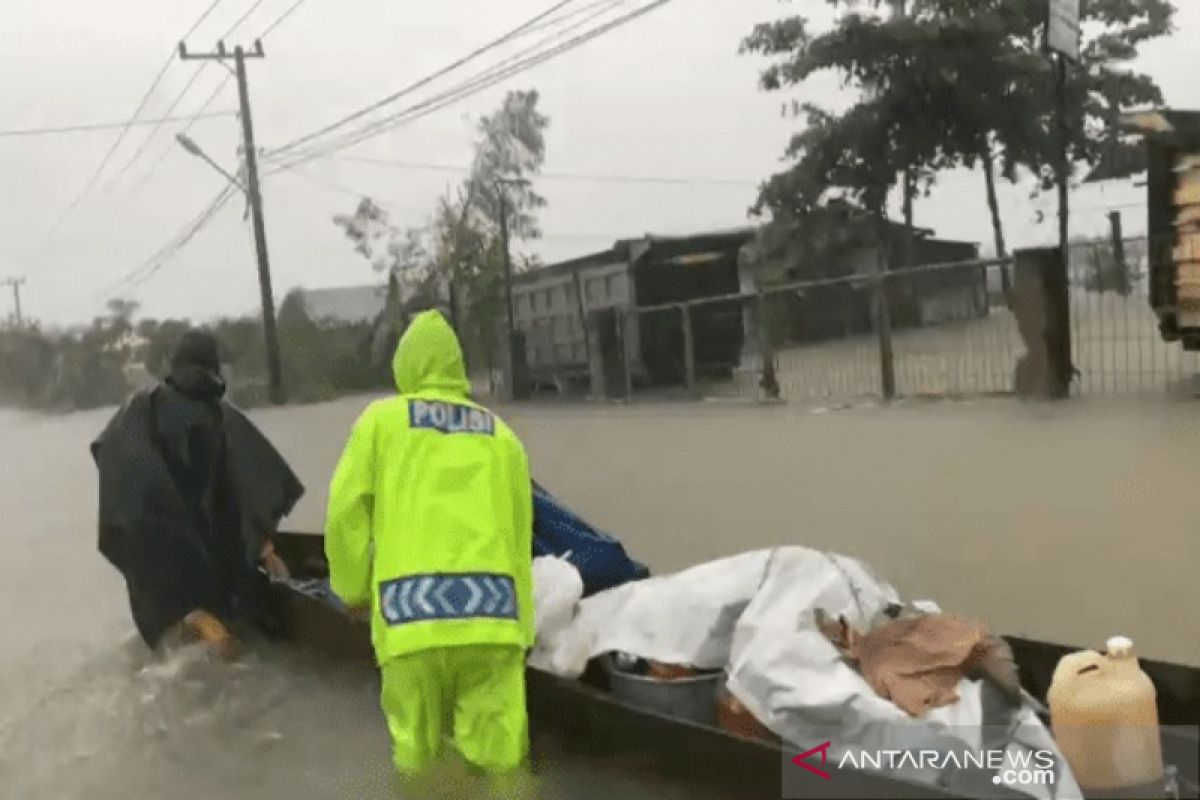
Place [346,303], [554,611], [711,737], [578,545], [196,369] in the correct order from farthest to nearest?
[346,303] < [196,369] < [578,545] < [554,611] < [711,737]

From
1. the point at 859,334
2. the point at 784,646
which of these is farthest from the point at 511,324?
the point at 784,646

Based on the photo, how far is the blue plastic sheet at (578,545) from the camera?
2.39 metres

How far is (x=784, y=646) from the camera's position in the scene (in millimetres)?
1726

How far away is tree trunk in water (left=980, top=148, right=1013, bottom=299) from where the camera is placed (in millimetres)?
2609

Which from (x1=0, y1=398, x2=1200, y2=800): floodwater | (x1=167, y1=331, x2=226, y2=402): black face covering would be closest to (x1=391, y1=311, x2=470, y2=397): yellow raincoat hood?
(x1=0, y1=398, x2=1200, y2=800): floodwater

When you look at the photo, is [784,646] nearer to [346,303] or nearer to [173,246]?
[346,303]

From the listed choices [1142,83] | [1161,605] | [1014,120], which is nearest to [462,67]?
[1014,120]

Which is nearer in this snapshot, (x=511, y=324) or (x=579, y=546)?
(x=579, y=546)

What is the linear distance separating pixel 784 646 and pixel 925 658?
0.65 feet

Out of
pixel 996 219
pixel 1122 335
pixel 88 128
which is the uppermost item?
pixel 88 128

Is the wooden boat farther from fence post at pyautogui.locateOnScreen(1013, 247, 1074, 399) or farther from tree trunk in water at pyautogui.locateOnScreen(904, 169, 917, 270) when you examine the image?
fence post at pyautogui.locateOnScreen(1013, 247, 1074, 399)

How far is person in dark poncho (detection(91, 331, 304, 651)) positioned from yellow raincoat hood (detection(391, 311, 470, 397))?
3.18 feet

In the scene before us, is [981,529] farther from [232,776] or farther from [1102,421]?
[232,776]

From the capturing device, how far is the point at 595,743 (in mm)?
1909
